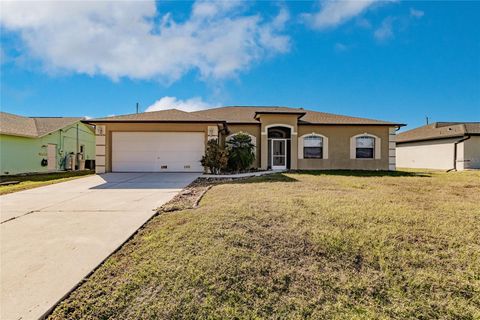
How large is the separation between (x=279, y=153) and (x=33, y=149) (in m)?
17.5

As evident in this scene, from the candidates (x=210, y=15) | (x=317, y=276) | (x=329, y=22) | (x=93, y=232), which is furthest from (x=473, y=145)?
(x=93, y=232)

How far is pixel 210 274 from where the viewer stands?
2891 millimetres

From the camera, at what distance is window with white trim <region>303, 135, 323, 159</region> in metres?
17.1

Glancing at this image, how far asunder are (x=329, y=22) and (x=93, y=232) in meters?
12.9

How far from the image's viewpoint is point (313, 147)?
17.1 m

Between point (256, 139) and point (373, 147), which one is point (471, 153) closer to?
point (373, 147)

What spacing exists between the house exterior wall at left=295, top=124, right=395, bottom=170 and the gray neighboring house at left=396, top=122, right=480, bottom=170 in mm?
7730

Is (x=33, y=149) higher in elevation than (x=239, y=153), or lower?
higher

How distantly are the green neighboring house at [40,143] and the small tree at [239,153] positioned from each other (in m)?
13.6

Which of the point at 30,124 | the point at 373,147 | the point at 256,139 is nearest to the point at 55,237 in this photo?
the point at 256,139

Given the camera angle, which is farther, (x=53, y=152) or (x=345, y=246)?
(x=53, y=152)

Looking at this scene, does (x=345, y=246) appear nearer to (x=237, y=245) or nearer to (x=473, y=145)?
(x=237, y=245)

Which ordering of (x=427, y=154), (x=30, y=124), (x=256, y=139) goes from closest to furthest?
(x=256, y=139) → (x=30, y=124) → (x=427, y=154)

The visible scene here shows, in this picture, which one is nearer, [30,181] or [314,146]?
[30,181]
